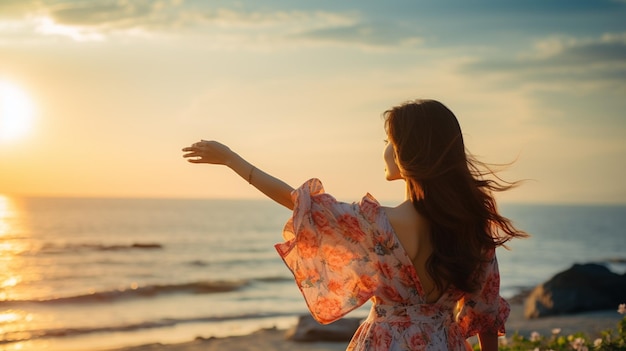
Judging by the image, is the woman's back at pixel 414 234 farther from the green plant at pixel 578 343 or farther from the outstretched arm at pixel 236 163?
the green plant at pixel 578 343

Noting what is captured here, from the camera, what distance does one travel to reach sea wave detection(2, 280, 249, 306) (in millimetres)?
19391

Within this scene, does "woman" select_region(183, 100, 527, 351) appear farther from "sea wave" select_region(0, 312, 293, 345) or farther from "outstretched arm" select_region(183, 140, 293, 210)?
"sea wave" select_region(0, 312, 293, 345)

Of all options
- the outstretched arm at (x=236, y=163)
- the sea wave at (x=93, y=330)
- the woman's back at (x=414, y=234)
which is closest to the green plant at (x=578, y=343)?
the woman's back at (x=414, y=234)

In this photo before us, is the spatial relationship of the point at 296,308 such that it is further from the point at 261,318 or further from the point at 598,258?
the point at 598,258

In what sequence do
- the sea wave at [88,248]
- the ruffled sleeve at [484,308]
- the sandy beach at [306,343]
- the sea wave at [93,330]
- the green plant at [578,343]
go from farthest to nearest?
the sea wave at [88,248]
the sea wave at [93,330]
the sandy beach at [306,343]
the green plant at [578,343]
the ruffled sleeve at [484,308]

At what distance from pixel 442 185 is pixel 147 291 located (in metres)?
19.6

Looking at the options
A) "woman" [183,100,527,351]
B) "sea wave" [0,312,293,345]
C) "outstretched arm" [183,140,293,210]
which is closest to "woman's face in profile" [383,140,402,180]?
"woman" [183,100,527,351]

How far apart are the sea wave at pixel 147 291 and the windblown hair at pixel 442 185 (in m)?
17.7

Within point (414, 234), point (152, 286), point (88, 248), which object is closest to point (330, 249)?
point (414, 234)

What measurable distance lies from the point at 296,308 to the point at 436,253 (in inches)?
624

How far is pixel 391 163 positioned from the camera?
294 centimetres

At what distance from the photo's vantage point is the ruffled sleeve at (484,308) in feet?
9.93

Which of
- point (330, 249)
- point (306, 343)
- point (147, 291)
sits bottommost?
point (147, 291)

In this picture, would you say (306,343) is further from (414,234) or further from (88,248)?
(88,248)
